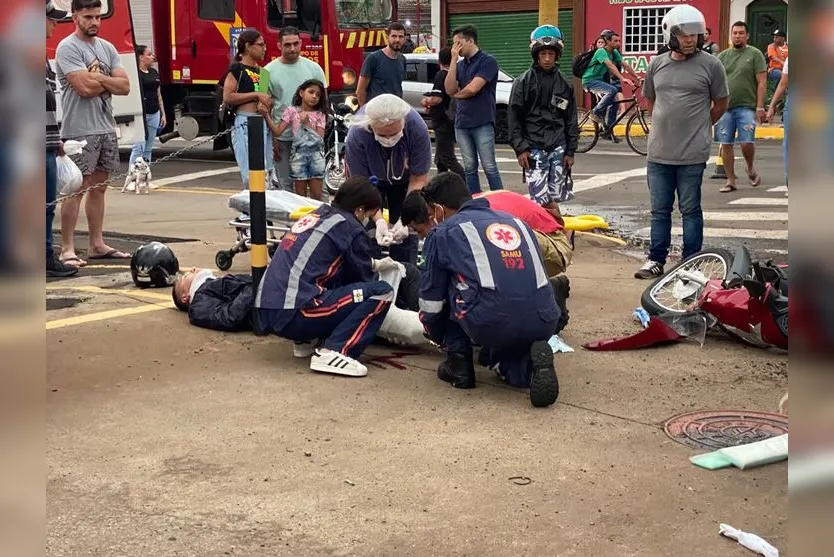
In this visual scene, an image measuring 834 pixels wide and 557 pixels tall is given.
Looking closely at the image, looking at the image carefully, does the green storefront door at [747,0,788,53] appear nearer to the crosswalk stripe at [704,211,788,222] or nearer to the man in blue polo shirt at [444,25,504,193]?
the crosswalk stripe at [704,211,788,222]

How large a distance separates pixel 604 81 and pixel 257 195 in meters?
14.7

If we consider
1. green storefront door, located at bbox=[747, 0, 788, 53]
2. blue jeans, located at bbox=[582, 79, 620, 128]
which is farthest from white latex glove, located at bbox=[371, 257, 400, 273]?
green storefront door, located at bbox=[747, 0, 788, 53]

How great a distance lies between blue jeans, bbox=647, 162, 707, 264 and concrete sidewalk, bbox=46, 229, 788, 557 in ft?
6.01

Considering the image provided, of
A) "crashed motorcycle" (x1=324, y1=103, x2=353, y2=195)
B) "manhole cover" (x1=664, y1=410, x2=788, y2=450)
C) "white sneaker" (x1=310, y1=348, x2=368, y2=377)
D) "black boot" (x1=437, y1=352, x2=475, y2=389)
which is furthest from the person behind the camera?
"crashed motorcycle" (x1=324, y1=103, x2=353, y2=195)

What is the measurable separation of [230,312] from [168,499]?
2559mm

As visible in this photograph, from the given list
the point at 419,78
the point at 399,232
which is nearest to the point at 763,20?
the point at 419,78

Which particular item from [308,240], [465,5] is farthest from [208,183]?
[465,5]

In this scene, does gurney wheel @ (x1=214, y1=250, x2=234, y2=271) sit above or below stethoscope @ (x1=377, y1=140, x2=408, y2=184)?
below

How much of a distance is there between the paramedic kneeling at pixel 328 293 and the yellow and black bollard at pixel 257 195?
0.50 metres

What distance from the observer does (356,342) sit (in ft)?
18.6

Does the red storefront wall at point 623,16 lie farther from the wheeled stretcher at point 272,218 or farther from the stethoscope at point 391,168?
the stethoscope at point 391,168

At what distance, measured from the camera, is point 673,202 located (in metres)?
8.00

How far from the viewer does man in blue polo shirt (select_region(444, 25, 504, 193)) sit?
10.0 metres

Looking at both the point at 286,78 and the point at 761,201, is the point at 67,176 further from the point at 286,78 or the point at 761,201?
the point at 761,201
